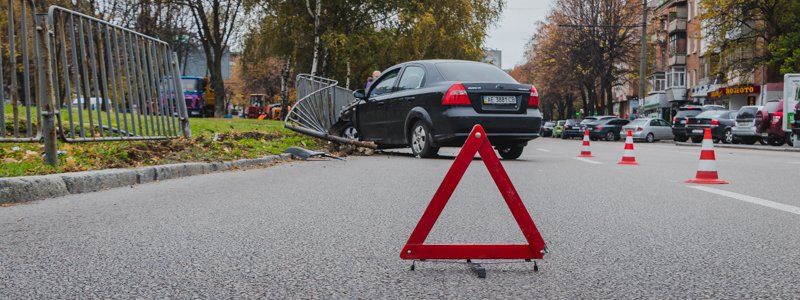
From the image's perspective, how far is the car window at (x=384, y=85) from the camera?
47.5ft

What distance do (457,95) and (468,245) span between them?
846 cm

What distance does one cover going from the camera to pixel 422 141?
13.2 meters

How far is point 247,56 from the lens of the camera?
35.7 metres

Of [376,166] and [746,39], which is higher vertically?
[746,39]

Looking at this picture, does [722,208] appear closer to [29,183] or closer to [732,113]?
[29,183]

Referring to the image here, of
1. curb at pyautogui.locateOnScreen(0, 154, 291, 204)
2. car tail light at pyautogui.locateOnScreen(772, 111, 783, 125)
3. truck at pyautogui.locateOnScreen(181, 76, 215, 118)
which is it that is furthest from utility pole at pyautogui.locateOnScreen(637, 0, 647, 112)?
curb at pyautogui.locateOnScreen(0, 154, 291, 204)

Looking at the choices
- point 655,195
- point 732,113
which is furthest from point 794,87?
point 655,195

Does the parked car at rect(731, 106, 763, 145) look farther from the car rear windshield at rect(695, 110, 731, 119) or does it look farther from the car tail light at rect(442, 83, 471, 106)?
the car tail light at rect(442, 83, 471, 106)

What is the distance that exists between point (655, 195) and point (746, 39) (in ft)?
117

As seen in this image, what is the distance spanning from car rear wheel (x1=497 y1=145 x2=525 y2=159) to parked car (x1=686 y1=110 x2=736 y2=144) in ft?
63.7

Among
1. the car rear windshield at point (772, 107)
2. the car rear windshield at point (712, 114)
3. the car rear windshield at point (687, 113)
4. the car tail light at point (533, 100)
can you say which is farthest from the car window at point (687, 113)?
the car tail light at point (533, 100)

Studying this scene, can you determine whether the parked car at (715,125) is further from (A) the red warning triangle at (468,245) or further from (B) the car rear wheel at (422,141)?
(A) the red warning triangle at (468,245)

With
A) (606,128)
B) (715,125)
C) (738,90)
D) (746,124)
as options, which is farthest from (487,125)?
(738,90)

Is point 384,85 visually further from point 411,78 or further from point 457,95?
point 457,95
